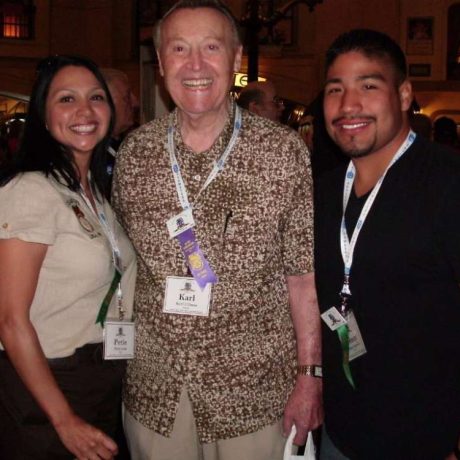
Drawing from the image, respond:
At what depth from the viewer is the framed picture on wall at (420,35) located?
18766 mm

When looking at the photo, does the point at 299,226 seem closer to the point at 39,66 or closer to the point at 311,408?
the point at 311,408

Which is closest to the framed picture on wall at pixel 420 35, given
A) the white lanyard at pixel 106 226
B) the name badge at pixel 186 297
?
the white lanyard at pixel 106 226

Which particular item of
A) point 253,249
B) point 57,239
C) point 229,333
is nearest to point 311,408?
point 229,333

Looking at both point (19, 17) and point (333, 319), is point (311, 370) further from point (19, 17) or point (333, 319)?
point (19, 17)

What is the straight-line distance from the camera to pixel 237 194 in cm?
236

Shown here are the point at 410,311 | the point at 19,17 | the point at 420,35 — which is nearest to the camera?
the point at 410,311

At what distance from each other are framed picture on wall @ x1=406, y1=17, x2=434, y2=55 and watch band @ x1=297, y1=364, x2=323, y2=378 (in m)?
17.9

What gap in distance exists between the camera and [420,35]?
62.0ft

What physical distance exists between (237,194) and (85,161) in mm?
725

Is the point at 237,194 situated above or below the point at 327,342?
above

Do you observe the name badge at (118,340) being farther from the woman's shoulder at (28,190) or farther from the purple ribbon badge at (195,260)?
the woman's shoulder at (28,190)

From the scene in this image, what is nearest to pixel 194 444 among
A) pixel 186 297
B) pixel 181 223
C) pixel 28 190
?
pixel 186 297

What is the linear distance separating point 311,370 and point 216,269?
0.53m

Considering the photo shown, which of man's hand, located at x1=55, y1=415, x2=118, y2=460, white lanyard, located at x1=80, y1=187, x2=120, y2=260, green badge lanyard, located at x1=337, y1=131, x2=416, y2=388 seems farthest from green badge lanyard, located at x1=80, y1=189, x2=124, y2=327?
green badge lanyard, located at x1=337, y1=131, x2=416, y2=388
